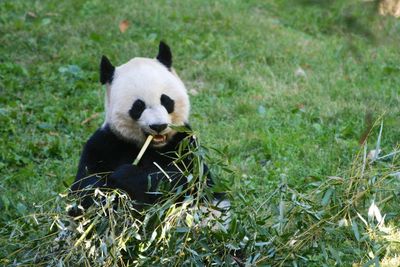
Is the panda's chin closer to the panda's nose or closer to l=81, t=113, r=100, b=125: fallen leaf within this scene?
the panda's nose

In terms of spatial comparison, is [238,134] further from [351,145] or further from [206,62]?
[206,62]

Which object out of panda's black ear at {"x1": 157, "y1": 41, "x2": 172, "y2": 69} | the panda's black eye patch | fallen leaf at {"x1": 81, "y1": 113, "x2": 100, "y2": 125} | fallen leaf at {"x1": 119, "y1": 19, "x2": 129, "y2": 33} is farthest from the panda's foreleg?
fallen leaf at {"x1": 119, "y1": 19, "x2": 129, "y2": 33}

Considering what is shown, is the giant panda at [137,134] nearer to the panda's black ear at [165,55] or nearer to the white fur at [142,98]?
the white fur at [142,98]

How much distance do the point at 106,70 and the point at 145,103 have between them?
0.57 m

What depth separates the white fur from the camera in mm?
5559

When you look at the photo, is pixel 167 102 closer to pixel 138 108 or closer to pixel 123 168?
pixel 138 108

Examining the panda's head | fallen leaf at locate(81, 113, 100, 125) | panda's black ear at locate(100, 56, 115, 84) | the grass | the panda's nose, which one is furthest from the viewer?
fallen leaf at locate(81, 113, 100, 125)

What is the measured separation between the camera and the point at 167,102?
5637mm

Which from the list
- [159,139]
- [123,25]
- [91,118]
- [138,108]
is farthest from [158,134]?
[123,25]

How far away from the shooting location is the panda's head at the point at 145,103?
554 centimetres

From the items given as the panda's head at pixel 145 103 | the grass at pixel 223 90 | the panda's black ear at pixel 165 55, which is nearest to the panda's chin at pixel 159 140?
the panda's head at pixel 145 103

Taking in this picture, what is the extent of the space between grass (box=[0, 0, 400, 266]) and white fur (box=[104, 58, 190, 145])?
2.13 ft

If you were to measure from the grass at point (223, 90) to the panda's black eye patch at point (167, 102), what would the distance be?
0.68 m

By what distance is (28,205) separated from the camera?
673 centimetres
